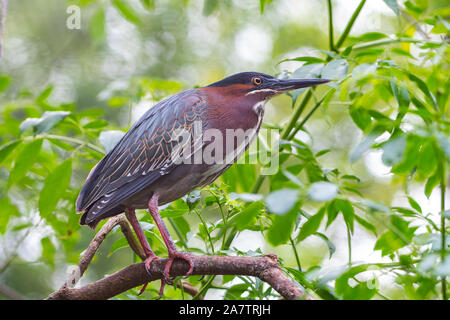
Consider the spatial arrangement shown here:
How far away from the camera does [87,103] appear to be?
4.95m

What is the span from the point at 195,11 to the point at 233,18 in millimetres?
480

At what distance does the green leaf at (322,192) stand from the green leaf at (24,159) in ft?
4.22

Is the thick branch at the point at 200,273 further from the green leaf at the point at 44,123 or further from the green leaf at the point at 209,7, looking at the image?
the green leaf at the point at 209,7

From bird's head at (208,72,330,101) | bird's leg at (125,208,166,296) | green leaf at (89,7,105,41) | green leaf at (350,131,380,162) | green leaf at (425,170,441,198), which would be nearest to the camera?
green leaf at (350,131,380,162)

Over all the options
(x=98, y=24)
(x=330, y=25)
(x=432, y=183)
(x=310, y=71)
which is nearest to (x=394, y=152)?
(x=432, y=183)

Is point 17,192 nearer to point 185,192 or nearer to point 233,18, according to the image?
point 185,192

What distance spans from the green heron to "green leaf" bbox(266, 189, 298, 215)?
960 millimetres

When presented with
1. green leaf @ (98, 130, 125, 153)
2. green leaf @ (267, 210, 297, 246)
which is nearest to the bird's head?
green leaf @ (98, 130, 125, 153)

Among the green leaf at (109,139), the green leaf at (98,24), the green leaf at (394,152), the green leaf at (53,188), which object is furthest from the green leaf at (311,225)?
the green leaf at (98,24)

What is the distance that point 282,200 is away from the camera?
2.83 ft

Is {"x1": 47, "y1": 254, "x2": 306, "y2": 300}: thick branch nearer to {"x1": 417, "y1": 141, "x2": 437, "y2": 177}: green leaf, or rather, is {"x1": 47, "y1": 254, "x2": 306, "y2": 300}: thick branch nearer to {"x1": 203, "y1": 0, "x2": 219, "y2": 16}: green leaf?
{"x1": 417, "y1": 141, "x2": 437, "y2": 177}: green leaf

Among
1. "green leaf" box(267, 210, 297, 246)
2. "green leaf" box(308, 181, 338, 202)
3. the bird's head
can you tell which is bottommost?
"green leaf" box(267, 210, 297, 246)

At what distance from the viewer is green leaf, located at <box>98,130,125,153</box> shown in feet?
6.07
